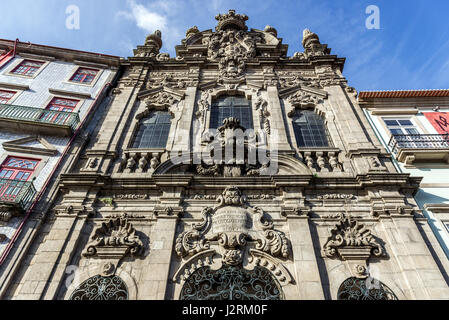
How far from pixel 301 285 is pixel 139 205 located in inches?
209

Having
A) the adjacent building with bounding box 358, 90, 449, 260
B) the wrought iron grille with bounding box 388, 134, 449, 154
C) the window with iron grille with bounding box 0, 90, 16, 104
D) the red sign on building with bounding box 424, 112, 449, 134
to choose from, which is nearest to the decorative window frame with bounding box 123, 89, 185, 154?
the window with iron grille with bounding box 0, 90, 16, 104

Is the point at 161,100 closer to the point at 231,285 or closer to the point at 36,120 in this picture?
the point at 36,120

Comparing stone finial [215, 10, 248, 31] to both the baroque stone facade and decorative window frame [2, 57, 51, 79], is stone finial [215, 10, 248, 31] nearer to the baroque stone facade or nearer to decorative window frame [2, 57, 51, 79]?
the baroque stone facade

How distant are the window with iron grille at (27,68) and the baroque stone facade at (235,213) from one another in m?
4.94

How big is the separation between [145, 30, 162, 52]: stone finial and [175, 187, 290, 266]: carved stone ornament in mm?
12929

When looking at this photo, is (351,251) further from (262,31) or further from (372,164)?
(262,31)

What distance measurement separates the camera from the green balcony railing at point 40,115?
34.8ft

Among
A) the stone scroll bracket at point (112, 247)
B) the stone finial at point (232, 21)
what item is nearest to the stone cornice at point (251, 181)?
the stone scroll bracket at point (112, 247)

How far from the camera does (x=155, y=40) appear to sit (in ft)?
56.5

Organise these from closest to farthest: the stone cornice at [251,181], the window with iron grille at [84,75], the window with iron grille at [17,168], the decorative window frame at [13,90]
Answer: the stone cornice at [251,181] < the window with iron grille at [17,168] < the decorative window frame at [13,90] < the window with iron grille at [84,75]

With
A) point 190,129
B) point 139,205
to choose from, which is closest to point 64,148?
point 139,205

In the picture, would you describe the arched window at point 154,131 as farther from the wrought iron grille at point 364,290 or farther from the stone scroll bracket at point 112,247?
the wrought iron grille at point 364,290

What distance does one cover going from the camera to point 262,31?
60.1 feet

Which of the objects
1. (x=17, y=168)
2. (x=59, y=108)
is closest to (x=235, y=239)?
(x=17, y=168)
